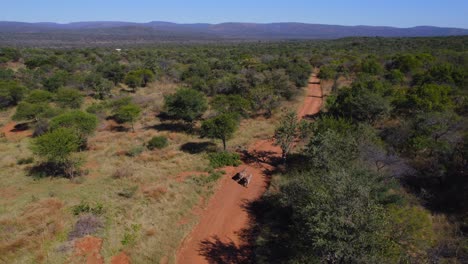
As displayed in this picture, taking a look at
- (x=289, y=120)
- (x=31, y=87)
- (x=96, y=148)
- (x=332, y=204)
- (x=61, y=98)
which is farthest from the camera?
(x=31, y=87)

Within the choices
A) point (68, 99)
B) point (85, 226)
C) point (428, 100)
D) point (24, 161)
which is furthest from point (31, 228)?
point (428, 100)

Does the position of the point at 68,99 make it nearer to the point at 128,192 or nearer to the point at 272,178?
the point at 128,192

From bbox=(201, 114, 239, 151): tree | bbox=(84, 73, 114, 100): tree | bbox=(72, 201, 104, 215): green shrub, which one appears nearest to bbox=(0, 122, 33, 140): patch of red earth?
bbox=(84, 73, 114, 100): tree

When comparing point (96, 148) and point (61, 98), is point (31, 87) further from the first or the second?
point (96, 148)

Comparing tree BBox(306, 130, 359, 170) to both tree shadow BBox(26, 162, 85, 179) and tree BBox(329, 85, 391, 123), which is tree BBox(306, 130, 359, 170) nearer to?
tree BBox(329, 85, 391, 123)

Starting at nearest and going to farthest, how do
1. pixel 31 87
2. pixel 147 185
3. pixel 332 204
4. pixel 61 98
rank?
pixel 332 204 → pixel 147 185 → pixel 61 98 → pixel 31 87

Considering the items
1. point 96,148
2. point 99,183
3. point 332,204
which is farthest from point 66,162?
point 332,204
